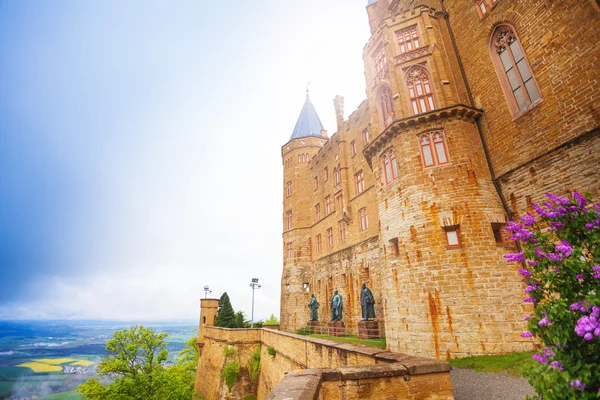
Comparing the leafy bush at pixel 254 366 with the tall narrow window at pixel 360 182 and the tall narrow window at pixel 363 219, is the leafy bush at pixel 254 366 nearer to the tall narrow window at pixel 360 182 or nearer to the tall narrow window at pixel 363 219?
the tall narrow window at pixel 363 219

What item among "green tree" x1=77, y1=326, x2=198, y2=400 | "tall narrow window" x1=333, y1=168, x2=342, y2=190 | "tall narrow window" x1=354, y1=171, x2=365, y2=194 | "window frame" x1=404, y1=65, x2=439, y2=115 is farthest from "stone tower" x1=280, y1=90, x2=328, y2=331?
"window frame" x1=404, y1=65, x2=439, y2=115

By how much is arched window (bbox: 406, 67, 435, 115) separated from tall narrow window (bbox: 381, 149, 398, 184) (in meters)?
2.23

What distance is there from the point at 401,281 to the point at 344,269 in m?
11.4

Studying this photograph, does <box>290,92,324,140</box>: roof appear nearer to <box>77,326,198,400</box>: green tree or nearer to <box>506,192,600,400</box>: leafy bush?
<box>77,326,198,400</box>: green tree

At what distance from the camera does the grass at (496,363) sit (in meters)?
8.07

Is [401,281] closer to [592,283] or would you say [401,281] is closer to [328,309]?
[592,283]

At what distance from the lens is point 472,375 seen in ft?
26.2

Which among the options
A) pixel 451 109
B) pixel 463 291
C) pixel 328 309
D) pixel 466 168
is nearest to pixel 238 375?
pixel 328 309

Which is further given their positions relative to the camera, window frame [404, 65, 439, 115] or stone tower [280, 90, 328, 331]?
stone tower [280, 90, 328, 331]

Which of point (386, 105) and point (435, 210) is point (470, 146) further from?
point (386, 105)

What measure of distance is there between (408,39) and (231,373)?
2401cm

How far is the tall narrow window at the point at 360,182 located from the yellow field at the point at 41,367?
155 m

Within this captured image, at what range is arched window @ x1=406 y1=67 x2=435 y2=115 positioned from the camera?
13414 millimetres

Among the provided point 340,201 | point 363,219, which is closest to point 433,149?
point 363,219
